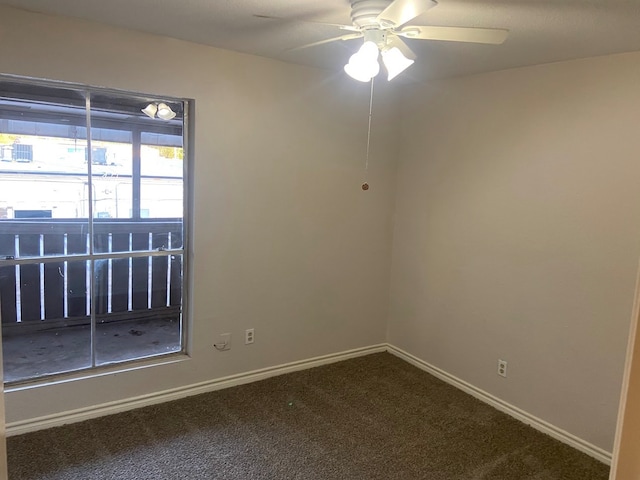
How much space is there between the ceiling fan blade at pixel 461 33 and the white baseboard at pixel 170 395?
2.51 meters

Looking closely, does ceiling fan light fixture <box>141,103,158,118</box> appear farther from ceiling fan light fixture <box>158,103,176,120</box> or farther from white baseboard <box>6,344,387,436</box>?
white baseboard <box>6,344,387,436</box>

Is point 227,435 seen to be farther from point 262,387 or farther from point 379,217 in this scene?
point 379,217

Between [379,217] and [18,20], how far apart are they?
2679mm

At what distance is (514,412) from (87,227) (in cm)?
297

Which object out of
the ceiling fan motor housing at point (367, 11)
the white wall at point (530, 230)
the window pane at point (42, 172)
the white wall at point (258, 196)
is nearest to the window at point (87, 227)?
the window pane at point (42, 172)

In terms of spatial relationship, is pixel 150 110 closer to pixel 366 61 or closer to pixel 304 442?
pixel 366 61

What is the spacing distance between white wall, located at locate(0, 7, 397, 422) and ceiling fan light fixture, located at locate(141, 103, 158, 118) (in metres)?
0.17

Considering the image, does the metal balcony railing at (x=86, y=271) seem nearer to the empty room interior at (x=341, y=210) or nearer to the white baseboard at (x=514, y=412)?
the empty room interior at (x=341, y=210)

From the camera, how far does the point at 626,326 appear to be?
2463 mm

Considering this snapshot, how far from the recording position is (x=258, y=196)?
10.5ft

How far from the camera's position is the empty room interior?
94.6 inches

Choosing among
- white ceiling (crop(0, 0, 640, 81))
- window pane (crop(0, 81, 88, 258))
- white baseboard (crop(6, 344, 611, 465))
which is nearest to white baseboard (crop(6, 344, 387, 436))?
white baseboard (crop(6, 344, 611, 465))

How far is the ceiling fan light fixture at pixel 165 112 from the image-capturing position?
9.58ft

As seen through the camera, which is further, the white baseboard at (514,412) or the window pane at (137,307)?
the window pane at (137,307)
